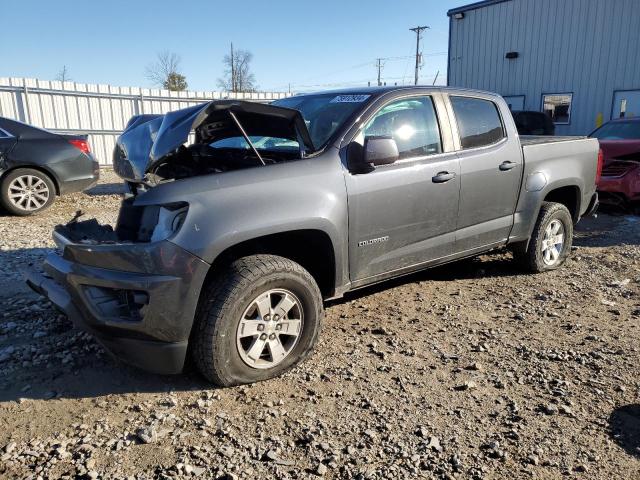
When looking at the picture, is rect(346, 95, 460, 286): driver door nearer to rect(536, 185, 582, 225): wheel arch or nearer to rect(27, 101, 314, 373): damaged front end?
rect(27, 101, 314, 373): damaged front end

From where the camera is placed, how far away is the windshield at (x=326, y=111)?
12.3 ft

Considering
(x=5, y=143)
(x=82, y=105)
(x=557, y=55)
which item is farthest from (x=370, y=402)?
(x=557, y=55)

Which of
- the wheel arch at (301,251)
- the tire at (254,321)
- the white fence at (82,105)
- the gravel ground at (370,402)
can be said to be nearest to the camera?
the gravel ground at (370,402)

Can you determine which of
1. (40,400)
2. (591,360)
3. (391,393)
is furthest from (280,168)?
(591,360)

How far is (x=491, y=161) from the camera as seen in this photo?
4.52 metres

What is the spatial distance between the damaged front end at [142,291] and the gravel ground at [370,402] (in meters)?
0.37

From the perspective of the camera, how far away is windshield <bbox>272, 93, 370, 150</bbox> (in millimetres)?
3754

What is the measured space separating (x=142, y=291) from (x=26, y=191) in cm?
613

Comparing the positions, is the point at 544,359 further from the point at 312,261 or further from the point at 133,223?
the point at 133,223

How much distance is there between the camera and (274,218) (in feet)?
10.3

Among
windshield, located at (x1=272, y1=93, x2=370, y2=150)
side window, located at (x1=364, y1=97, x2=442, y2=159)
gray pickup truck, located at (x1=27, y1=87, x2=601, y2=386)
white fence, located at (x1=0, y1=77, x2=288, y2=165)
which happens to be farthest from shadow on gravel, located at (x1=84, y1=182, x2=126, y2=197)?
side window, located at (x1=364, y1=97, x2=442, y2=159)

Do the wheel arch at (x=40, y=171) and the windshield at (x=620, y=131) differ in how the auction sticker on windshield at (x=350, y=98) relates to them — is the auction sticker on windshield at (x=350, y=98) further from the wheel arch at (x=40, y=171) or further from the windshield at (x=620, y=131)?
the windshield at (x=620, y=131)

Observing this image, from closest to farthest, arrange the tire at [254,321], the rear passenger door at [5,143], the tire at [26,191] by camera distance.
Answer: the tire at [254,321] < the rear passenger door at [5,143] < the tire at [26,191]

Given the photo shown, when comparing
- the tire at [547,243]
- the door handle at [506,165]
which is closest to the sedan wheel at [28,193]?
the door handle at [506,165]
